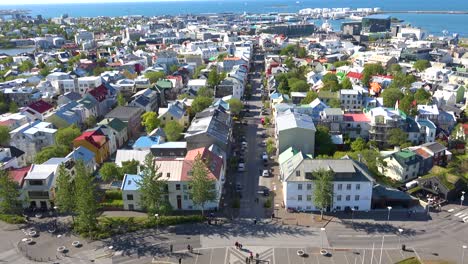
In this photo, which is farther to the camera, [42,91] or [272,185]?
[42,91]

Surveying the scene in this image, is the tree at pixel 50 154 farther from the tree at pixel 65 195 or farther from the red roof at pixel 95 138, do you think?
the tree at pixel 65 195

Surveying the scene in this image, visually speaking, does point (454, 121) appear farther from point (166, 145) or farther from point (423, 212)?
point (166, 145)

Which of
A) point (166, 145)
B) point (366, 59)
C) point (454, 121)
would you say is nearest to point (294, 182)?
point (166, 145)

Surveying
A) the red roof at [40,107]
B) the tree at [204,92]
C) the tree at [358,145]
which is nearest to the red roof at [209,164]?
the tree at [358,145]

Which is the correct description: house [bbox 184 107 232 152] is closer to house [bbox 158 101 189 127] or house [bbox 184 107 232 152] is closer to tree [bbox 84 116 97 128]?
house [bbox 158 101 189 127]

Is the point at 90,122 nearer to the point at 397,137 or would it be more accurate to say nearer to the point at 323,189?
the point at 323,189

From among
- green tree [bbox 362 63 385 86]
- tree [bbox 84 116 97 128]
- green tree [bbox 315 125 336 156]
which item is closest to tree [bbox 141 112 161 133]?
tree [bbox 84 116 97 128]

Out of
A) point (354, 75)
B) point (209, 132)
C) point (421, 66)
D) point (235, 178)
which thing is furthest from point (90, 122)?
point (421, 66)

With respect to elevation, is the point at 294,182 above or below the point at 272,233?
above
